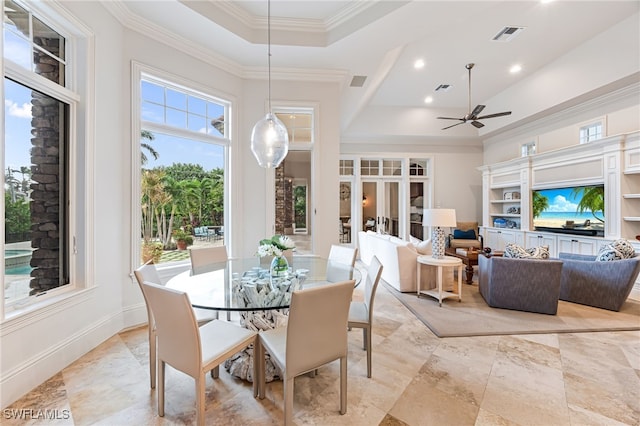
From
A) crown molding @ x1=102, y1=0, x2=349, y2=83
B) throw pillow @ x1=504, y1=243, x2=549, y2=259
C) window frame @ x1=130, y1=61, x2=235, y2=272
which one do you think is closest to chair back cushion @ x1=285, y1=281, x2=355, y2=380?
window frame @ x1=130, y1=61, x2=235, y2=272

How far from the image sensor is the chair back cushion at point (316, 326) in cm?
149

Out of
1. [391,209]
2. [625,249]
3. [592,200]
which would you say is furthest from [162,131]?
[592,200]

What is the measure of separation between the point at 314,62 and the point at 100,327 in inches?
151

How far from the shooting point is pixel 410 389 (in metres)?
2.00

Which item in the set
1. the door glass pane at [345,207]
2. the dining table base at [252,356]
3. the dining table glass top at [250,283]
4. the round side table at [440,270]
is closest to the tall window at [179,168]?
the dining table glass top at [250,283]

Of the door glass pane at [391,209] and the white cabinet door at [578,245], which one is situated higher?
the door glass pane at [391,209]

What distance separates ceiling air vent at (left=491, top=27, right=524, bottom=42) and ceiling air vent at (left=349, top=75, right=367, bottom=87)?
202 centimetres

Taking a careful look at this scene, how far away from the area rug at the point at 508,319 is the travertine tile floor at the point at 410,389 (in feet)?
0.79

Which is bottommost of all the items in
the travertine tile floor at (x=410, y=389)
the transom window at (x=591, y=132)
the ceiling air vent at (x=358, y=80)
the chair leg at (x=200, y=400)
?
the travertine tile floor at (x=410, y=389)

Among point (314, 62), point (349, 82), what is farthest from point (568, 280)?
point (314, 62)

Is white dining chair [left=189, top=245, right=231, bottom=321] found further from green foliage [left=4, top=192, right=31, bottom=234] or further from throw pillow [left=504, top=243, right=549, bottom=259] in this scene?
throw pillow [left=504, top=243, right=549, bottom=259]

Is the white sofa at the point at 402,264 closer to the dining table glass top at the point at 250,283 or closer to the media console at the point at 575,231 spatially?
the dining table glass top at the point at 250,283

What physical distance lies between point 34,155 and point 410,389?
131 inches

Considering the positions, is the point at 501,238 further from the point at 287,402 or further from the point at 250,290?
the point at 287,402
